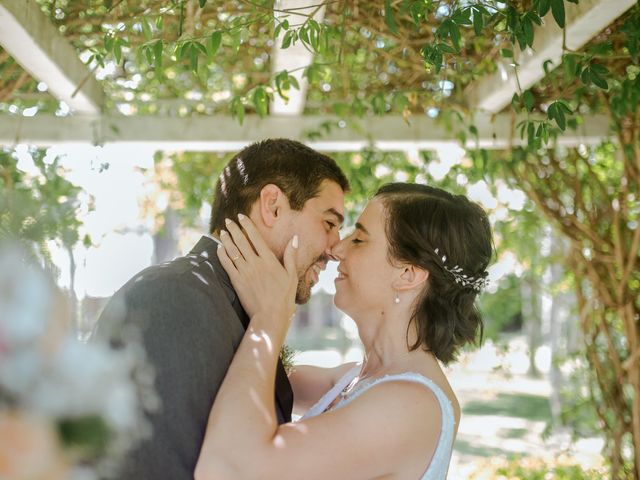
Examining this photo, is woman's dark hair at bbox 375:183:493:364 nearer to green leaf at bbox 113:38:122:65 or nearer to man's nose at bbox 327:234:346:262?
man's nose at bbox 327:234:346:262

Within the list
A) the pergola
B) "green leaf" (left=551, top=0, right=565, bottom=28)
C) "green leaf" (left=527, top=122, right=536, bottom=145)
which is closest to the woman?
"green leaf" (left=527, top=122, right=536, bottom=145)

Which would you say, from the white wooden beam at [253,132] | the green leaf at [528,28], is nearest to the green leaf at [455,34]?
the green leaf at [528,28]

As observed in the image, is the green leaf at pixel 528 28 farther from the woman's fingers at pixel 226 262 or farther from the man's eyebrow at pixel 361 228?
the woman's fingers at pixel 226 262

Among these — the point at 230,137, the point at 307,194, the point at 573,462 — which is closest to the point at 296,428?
the point at 307,194

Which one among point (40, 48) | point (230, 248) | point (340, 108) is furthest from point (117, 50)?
point (340, 108)

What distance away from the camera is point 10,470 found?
58cm

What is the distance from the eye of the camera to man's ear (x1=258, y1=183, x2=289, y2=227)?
2014mm

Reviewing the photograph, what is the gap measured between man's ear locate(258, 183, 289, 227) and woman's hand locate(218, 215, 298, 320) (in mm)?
54

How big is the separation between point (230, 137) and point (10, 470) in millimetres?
3877

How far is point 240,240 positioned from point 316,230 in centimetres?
28

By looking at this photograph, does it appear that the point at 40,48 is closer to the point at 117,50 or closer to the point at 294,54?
the point at 117,50

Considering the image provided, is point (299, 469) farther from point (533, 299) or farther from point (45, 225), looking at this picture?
point (533, 299)

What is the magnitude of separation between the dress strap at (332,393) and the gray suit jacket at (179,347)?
0.56 m

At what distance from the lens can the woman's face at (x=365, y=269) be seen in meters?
2.14
